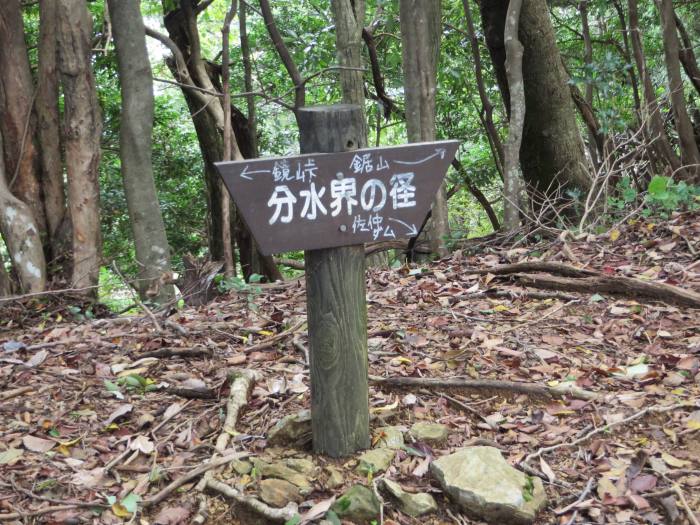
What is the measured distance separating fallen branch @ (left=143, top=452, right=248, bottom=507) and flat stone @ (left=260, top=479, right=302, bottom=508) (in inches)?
9.5

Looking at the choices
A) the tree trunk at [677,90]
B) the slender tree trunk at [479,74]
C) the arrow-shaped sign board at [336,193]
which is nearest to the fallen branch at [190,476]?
the arrow-shaped sign board at [336,193]

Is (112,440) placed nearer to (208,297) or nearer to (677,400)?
(677,400)

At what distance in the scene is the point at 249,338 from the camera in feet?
15.0

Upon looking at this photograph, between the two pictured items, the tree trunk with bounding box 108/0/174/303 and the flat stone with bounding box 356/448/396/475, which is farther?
the tree trunk with bounding box 108/0/174/303

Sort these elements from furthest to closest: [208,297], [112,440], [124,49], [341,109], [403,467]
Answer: [208,297] < [124,49] < [112,440] < [403,467] < [341,109]

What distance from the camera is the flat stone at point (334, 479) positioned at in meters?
3.00

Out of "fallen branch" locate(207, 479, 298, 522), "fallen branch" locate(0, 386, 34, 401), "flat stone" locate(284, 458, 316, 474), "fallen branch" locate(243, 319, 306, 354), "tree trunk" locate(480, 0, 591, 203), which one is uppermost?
"tree trunk" locate(480, 0, 591, 203)

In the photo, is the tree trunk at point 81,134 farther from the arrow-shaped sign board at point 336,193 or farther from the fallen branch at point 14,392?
the arrow-shaped sign board at point 336,193

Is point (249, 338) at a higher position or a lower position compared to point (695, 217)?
lower

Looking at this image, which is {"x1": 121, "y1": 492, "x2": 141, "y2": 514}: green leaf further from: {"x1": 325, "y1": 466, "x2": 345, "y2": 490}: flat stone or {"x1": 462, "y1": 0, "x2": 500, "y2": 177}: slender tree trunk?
{"x1": 462, "y1": 0, "x2": 500, "y2": 177}: slender tree trunk

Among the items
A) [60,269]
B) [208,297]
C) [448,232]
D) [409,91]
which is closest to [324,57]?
[409,91]

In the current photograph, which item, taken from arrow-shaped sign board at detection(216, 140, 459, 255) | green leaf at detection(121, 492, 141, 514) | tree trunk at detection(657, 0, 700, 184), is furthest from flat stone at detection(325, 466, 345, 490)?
tree trunk at detection(657, 0, 700, 184)

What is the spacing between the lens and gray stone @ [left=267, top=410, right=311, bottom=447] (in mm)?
3268

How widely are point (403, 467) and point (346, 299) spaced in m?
0.81
